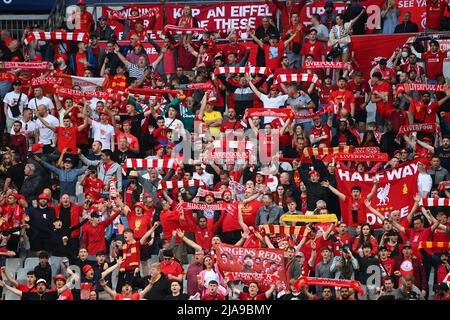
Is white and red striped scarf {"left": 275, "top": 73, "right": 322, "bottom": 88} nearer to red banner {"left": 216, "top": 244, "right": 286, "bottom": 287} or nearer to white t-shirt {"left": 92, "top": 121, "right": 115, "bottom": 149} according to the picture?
white t-shirt {"left": 92, "top": 121, "right": 115, "bottom": 149}

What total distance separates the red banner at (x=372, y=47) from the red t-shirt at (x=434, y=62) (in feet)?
2.91

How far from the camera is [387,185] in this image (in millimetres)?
32094

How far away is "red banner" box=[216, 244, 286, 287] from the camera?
29.3m

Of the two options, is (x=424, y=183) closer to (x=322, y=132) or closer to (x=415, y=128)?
(x=415, y=128)

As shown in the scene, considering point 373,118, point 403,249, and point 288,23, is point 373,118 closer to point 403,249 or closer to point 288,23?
point 288,23

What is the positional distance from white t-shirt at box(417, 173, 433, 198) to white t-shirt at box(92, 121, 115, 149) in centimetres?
595

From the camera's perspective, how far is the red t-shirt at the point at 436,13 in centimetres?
3775

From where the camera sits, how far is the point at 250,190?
3197 cm

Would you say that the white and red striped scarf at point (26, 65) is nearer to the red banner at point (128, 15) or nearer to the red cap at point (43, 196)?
the red banner at point (128, 15)

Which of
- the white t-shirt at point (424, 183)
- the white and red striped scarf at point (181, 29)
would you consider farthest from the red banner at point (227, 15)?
the white t-shirt at point (424, 183)

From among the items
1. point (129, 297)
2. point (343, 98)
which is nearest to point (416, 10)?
point (343, 98)
